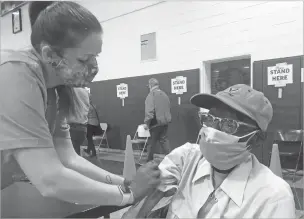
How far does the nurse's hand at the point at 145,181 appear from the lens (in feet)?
3.73

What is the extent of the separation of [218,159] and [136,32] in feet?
18.2

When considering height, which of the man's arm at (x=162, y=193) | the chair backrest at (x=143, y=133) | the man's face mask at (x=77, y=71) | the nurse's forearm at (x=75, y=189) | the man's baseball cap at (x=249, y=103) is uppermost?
the man's face mask at (x=77, y=71)

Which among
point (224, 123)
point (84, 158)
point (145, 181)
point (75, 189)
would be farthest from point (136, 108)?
point (75, 189)

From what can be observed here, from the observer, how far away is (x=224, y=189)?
3.91 feet

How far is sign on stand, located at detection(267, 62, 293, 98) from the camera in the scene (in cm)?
433

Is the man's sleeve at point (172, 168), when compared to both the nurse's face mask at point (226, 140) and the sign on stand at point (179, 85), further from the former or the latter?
the sign on stand at point (179, 85)

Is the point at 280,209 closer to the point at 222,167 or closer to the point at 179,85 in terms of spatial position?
the point at 222,167

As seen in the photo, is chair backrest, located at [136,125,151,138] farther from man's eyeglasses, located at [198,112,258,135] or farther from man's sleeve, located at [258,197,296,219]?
man's sleeve, located at [258,197,296,219]

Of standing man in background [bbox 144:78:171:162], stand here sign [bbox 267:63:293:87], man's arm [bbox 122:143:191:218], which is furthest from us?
standing man in background [bbox 144:78:171:162]

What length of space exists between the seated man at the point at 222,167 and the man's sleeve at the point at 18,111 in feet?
2.11

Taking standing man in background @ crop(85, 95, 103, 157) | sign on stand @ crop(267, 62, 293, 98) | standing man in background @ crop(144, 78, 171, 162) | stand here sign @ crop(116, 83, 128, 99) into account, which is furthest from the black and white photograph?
stand here sign @ crop(116, 83, 128, 99)

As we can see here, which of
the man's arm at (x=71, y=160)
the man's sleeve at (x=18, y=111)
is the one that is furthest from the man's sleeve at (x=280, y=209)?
the man's sleeve at (x=18, y=111)

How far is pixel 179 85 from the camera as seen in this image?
5.71m

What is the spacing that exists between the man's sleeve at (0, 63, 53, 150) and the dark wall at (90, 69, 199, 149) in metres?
4.76
